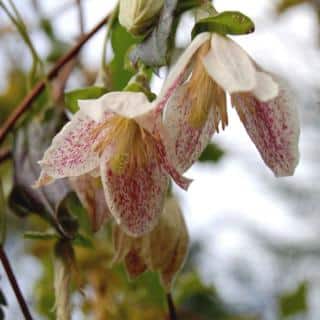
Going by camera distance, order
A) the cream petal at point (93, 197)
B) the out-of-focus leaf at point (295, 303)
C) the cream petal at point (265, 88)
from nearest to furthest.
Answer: the cream petal at point (265, 88) → the cream petal at point (93, 197) → the out-of-focus leaf at point (295, 303)

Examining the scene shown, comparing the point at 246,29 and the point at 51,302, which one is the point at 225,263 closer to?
the point at 51,302

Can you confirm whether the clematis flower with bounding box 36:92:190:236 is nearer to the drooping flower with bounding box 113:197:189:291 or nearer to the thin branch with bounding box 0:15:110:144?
the drooping flower with bounding box 113:197:189:291

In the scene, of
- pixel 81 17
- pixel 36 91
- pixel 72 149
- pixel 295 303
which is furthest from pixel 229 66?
pixel 295 303

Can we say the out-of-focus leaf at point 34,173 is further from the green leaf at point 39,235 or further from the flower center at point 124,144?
the flower center at point 124,144

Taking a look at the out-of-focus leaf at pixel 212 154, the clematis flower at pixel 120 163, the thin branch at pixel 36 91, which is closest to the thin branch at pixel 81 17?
the thin branch at pixel 36 91

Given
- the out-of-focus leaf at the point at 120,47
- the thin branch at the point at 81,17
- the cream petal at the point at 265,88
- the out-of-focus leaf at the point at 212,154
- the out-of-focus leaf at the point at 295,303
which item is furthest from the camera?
the out-of-focus leaf at the point at 295,303

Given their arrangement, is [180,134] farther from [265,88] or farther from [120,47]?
[120,47]

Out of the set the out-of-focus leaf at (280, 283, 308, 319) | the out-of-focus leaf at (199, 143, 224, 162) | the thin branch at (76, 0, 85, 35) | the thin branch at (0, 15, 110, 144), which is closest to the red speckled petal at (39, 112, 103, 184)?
the thin branch at (0, 15, 110, 144)
